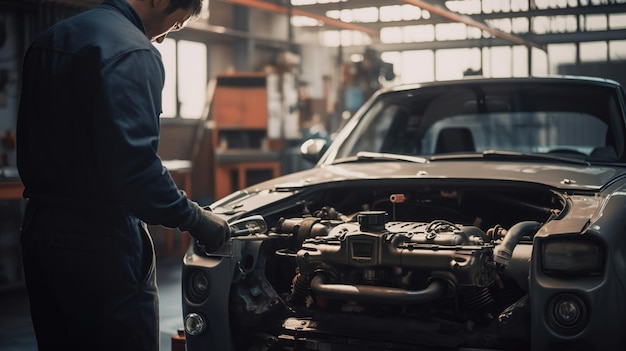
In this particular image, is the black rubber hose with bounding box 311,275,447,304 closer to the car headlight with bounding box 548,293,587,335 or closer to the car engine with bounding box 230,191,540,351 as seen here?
the car engine with bounding box 230,191,540,351

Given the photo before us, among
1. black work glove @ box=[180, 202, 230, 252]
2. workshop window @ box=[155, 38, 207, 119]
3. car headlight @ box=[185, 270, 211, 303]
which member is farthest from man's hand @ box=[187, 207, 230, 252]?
workshop window @ box=[155, 38, 207, 119]

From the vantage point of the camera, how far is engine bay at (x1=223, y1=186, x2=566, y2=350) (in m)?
2.65

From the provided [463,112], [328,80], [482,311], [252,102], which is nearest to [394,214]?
[482,311]

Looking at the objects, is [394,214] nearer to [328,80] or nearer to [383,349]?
[383,349]

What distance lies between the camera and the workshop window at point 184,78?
479 inches

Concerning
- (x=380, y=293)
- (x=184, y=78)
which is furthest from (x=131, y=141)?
(x=184, y=78)

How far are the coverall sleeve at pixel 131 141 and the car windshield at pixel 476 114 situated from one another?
6.36ft

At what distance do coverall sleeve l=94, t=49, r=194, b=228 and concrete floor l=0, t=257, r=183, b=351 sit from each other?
7.74 feet

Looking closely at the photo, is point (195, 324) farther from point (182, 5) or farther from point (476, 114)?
point (476, 114)

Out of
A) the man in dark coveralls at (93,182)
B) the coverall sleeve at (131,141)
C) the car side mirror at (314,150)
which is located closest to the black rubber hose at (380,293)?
the man in dark coveralls at (93,182)

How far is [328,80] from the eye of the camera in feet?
55.2

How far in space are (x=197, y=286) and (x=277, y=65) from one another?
11122 millimetres

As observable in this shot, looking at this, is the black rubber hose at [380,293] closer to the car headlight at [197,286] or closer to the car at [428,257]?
the car at [428,257]

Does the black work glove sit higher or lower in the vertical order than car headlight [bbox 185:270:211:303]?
higher
